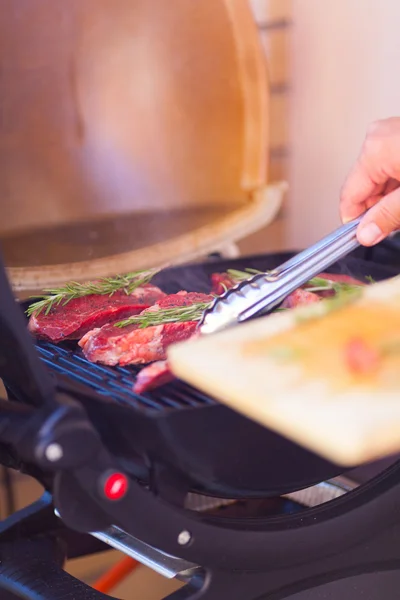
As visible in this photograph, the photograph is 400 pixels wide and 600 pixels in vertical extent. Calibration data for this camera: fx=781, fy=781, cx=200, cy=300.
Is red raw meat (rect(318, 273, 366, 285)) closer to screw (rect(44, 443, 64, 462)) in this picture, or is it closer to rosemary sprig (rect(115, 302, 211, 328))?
rosemary sprig (rect(115, 302, 211, 328))

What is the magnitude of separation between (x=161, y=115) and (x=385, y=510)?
4.56 ft

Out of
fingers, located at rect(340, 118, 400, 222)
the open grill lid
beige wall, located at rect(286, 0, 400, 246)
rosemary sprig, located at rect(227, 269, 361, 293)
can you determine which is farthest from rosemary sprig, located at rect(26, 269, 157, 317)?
beige wall, located at rect(286, 0, 400, 246)

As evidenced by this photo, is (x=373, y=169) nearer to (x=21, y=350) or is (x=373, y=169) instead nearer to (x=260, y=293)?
(x=260, y=293)

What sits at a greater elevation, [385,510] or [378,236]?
[378,236]

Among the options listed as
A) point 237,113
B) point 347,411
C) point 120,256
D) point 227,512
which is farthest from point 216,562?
point 237,113

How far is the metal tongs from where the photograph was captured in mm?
845

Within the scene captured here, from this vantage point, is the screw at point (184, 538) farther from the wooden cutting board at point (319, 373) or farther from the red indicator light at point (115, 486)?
→ the wooden cutting board at point (319, 373)

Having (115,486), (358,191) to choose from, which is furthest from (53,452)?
(358,191)

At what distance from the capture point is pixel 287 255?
1.21 m

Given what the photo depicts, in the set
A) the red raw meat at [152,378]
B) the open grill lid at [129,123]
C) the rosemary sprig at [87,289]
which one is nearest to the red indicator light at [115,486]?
the red raw meat at [152,378]

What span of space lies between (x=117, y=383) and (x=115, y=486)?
0.14 meters

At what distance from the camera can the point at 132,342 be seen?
0.87 metres

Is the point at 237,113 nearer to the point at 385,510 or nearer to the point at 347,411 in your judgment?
the point at 385,510

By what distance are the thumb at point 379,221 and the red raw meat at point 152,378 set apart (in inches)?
14.1
